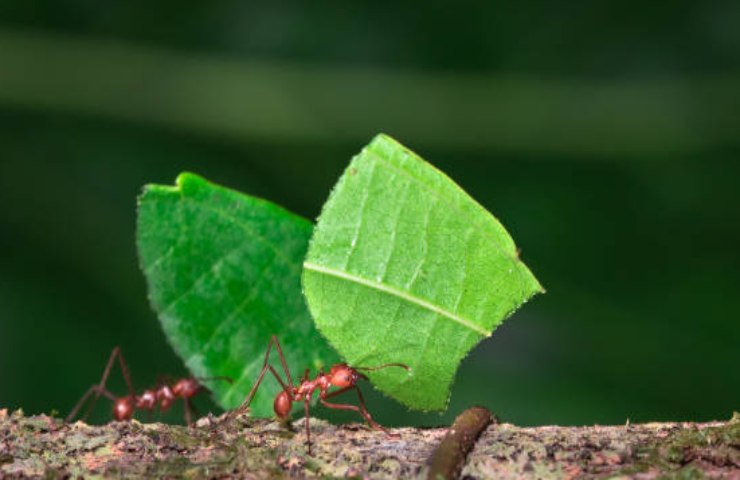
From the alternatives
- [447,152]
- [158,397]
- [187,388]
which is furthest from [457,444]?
[447,152]

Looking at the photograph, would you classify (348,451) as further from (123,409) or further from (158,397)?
(158,397)

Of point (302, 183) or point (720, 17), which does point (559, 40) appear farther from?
point (302, 183)

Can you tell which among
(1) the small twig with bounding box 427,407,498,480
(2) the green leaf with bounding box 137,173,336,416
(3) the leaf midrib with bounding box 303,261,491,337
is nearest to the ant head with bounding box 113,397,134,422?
(2) the green leaf with bounding box 137,173,336,416

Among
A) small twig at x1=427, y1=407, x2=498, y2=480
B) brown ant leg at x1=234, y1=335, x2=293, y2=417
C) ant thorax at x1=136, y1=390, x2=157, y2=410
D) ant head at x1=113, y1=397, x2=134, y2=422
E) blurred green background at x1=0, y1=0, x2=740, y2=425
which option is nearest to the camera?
small twig at x1=427, y1=407, x2=498, y2=480

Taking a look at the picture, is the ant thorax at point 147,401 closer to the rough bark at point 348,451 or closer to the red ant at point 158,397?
the red ant at point 158,397

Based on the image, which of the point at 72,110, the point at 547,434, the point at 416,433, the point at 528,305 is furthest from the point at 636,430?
the point at 72,110

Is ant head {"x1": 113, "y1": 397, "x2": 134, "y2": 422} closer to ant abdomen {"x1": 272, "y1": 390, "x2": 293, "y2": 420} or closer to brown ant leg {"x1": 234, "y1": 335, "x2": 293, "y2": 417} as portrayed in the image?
brown ant leg {"x1": 234, "y1": 335, "x2": 293, "y2": 417}

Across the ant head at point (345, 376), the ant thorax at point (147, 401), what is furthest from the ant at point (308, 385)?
the ant thorax at point (147, 401)
